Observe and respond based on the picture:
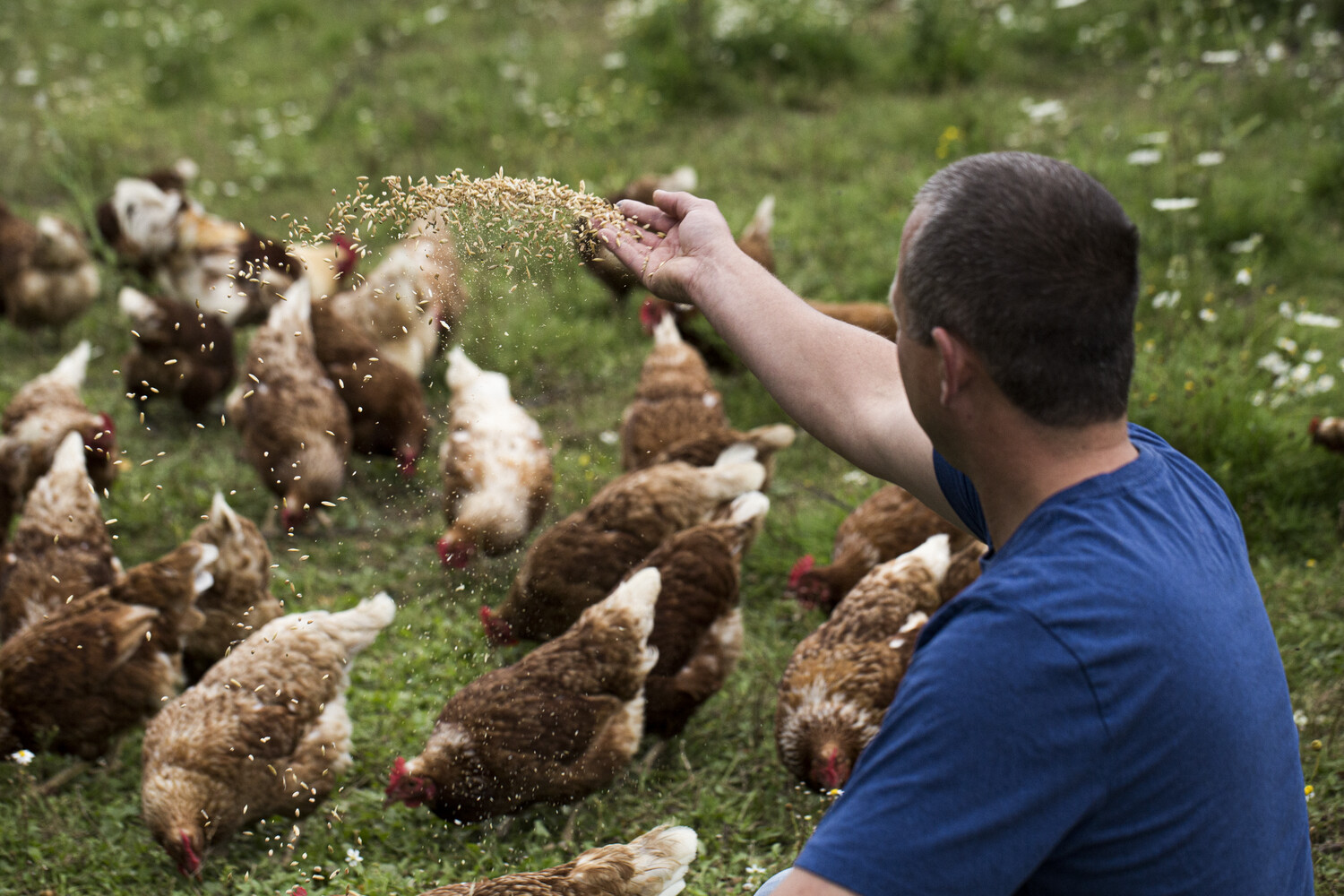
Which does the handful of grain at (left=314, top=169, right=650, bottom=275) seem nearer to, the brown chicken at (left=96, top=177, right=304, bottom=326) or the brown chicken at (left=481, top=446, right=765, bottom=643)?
the brown chicken at (left=481, top=446, right=765, bottom=643)

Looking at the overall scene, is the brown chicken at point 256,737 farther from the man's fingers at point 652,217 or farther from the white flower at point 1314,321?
the white flower at point 1314,321

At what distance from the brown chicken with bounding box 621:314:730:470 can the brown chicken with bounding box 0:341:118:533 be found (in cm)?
229

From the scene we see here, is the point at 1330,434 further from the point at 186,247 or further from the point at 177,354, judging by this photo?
the point at 186,247

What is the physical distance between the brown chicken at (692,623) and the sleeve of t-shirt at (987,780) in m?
2.16

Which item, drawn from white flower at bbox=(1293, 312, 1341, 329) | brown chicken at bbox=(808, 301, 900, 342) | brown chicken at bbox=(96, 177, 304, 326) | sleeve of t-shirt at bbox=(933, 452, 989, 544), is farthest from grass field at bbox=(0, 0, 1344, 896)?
sleeve of t-shirt at bbox=(933, 452, 989, 544)

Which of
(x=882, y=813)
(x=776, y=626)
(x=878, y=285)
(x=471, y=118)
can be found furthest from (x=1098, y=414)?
(x=471, y=118)

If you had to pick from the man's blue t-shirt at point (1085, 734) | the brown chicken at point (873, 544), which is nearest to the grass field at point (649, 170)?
the brown chicken at point (873, 544)

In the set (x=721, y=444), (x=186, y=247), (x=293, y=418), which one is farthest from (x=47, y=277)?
(x=721, y=444)

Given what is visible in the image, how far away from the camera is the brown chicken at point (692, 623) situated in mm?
3391

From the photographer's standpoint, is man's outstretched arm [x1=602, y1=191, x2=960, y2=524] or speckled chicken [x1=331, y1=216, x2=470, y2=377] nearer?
man's outstretched arm [x1=602, y1=191, x2=960, y2=524]

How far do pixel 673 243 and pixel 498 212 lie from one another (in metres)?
0.46

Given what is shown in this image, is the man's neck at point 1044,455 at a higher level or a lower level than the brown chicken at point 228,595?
higher

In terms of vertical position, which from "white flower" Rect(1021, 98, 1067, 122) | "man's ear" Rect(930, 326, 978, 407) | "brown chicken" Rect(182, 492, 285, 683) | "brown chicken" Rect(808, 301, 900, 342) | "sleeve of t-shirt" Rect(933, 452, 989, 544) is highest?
"man's ear" Rect(930, 326, 978, 407)

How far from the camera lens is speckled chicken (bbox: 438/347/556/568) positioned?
4133 mm
